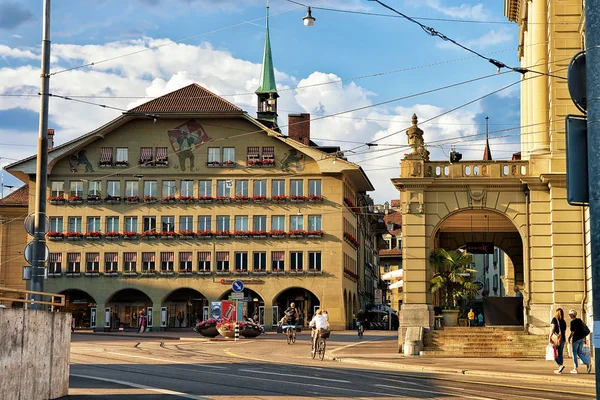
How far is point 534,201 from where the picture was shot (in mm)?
35094

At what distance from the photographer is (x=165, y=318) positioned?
79188 mm

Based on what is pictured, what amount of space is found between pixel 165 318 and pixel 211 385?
2422 inches

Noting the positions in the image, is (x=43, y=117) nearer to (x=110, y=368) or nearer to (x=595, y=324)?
(x=110, y=368)

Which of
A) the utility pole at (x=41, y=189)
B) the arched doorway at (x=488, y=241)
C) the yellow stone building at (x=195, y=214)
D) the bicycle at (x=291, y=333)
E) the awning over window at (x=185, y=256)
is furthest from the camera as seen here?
the awning over window at (x=185, y=256)

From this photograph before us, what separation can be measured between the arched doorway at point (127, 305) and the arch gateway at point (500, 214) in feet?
161

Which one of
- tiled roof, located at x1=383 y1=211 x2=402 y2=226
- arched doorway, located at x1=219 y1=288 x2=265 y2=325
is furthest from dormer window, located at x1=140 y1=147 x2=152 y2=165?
tiled roof, located at x1=383 y1=211 x2=402 y2=226

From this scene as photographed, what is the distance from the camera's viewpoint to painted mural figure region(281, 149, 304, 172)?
257 ft

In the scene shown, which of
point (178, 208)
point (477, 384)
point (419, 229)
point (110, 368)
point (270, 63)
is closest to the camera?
point (477, 384)

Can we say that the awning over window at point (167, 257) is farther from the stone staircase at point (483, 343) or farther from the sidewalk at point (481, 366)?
the sidewalk at point (481, 366)

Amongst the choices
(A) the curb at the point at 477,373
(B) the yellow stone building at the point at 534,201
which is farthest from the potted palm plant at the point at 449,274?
(A) the curb at the point at 477,373

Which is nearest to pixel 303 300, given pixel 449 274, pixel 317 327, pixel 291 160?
pixel 291 160

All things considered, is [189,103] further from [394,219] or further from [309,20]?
[394,219]

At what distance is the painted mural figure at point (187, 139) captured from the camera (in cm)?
7900

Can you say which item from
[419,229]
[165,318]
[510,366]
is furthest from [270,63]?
[510,366]
